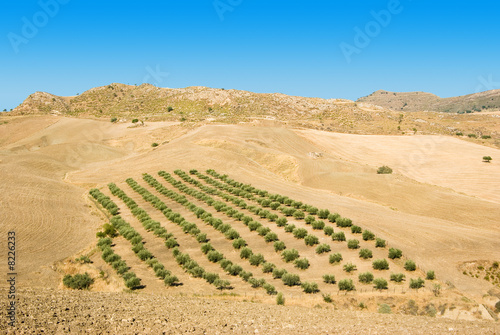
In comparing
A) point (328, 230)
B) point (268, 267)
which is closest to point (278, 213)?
point (328, 230)

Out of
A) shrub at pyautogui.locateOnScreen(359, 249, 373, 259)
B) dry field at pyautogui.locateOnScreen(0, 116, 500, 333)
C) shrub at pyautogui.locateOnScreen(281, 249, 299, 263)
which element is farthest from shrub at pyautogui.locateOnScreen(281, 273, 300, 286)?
A: shrub at pyautogui.locateOnScreen(359, 249, 373, 259)

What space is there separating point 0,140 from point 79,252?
81.6m

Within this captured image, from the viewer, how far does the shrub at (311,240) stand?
31.5m

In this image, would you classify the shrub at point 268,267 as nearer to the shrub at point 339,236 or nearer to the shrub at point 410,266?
the shrub at point 339,236

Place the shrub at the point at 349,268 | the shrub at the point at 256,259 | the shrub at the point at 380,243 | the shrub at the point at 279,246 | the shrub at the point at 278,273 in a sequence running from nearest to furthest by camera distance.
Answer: the shrub at the point at 278,273 < the shrub at the point at 349,268 < the shrub at the point at 256,259 < the shrub at the point at 380,243 < the shrub at the point at 279,246

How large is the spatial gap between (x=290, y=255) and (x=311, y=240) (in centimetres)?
337

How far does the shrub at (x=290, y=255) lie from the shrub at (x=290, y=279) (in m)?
4.04

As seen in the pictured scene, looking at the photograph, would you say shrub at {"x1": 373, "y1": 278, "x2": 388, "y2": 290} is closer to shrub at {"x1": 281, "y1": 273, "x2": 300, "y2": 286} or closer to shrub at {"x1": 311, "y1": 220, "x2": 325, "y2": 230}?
shrub at {"x1": 281, "y1": 273, "x2": 300, "y2": 286}

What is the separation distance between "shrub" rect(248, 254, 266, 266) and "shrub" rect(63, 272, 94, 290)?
427 inches

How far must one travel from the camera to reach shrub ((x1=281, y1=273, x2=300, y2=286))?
2433 centimetres

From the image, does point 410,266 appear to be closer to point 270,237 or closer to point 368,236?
point 368,236

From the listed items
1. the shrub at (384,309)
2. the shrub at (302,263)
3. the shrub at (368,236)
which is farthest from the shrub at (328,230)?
the shrub at (384,309)

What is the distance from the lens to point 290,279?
2431 centimetres

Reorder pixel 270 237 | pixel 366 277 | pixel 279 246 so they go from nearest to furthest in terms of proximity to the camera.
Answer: pixel 366 277 < pixel 279 246 < pixel 270 237
